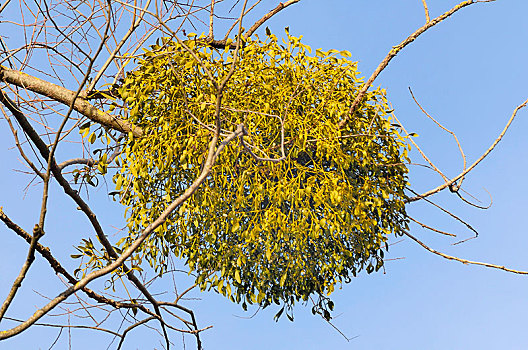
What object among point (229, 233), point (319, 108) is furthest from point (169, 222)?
point (319, 108)

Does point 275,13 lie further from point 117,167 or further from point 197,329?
point 197,329

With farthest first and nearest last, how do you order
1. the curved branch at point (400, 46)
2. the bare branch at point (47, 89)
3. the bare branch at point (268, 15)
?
the bare branch at point (268, 15) < the bare branch at point (47, 89) < the curved branch at point (400, 46)

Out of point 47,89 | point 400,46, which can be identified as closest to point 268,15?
point 400,46

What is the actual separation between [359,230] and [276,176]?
0.48 metres

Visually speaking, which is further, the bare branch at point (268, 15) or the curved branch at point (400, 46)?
the bare branch at point (268, 15)

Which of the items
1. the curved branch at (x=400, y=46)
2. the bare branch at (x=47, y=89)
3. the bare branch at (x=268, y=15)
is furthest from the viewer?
the bare branch at (x=268, y=15)

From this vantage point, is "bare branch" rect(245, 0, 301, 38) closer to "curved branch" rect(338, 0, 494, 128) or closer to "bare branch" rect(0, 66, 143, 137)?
"curved branch" rect(338, 0, 494, 128)

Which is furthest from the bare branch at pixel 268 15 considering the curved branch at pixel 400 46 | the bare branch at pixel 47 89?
the bare branch at pixel 47 89

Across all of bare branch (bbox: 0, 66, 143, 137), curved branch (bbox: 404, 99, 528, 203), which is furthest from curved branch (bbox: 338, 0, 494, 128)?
bare branch (bbox: 0, 66, 143, 137)

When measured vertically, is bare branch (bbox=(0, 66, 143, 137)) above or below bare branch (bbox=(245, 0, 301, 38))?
below

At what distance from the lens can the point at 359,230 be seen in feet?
9.63

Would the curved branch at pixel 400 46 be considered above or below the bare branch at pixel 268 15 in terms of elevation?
below

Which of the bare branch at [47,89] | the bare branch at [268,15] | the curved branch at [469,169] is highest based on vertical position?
the bare branch at [268,15]

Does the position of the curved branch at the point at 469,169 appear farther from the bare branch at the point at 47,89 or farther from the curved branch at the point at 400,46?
the bare branch at the point at 47,89
